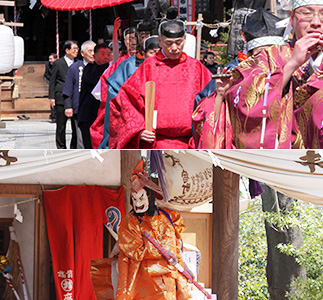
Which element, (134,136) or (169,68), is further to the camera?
(169,68)

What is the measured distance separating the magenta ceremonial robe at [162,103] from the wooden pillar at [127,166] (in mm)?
2183

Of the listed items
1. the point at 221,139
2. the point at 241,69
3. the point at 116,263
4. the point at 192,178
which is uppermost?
the point at 241,69

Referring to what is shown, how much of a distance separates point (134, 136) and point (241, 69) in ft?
3.38

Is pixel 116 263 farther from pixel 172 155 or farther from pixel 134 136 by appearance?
pixel 134 136

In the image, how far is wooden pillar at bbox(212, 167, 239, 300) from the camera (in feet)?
21.2

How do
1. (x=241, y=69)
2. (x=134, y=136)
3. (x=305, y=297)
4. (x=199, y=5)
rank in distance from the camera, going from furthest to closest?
(x=199, y=5) → (x=305, y=297) → (x=134, y=136) → (x=241, y=69)

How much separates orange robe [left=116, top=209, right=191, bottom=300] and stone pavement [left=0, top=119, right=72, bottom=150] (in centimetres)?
291

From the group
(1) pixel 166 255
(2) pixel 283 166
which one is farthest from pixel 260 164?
(1) pixel 166 255

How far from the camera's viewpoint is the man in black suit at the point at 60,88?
8.48 metres

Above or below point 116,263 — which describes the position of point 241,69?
above

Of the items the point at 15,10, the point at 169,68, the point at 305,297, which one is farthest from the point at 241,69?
the point at 15,10

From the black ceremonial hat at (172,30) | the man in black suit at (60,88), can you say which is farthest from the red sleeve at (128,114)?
the man in black suit at (60,88)

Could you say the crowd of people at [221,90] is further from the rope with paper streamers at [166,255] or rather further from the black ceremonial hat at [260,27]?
the rope with paper streamers at [166,255]

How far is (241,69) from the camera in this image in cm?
400
